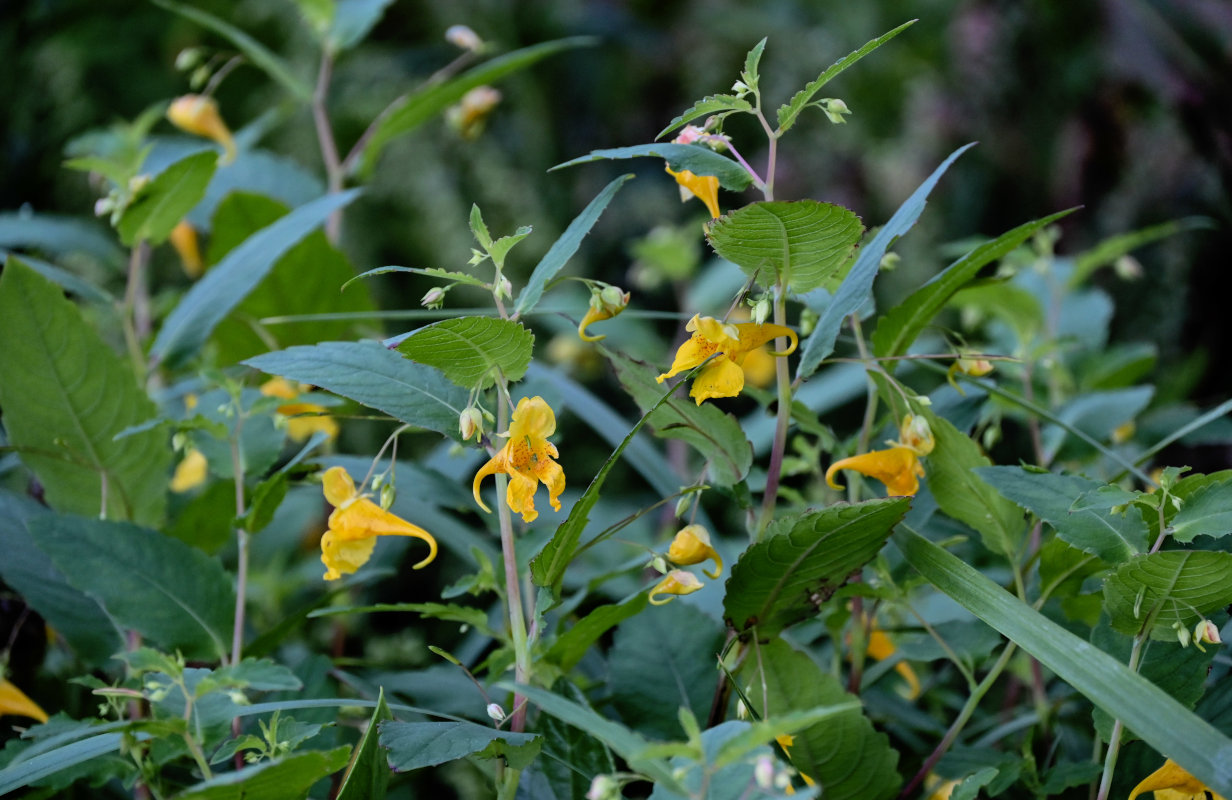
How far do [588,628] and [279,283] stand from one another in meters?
0.46

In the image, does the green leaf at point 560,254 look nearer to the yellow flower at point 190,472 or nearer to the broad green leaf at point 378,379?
the broad green leaf at point 378,379

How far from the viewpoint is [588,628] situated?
1.64 ft

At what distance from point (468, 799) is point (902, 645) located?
1.39 feet

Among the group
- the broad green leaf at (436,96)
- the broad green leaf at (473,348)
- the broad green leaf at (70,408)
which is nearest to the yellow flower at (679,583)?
the broad green leaf at (473,348)

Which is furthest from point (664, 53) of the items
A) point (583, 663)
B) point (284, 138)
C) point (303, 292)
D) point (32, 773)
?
point (32, 773)

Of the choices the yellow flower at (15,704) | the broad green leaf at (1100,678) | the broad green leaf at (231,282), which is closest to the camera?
the broad green leaf at (1100,678)

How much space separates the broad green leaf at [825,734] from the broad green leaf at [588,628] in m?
0.07

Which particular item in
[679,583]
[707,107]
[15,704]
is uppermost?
[707,107]

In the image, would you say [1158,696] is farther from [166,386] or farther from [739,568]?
[166,386]

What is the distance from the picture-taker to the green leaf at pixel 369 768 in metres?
0.41

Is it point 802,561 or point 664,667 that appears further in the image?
point 664,667

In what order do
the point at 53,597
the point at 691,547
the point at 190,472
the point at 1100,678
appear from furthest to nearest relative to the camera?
the point at 190,472 → the point at 53,597 → the point at 691,547 → the point at 1100,678

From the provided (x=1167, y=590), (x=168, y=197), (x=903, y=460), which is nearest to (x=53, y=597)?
(x=168, y=197)

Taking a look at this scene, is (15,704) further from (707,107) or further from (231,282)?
(707,107)
